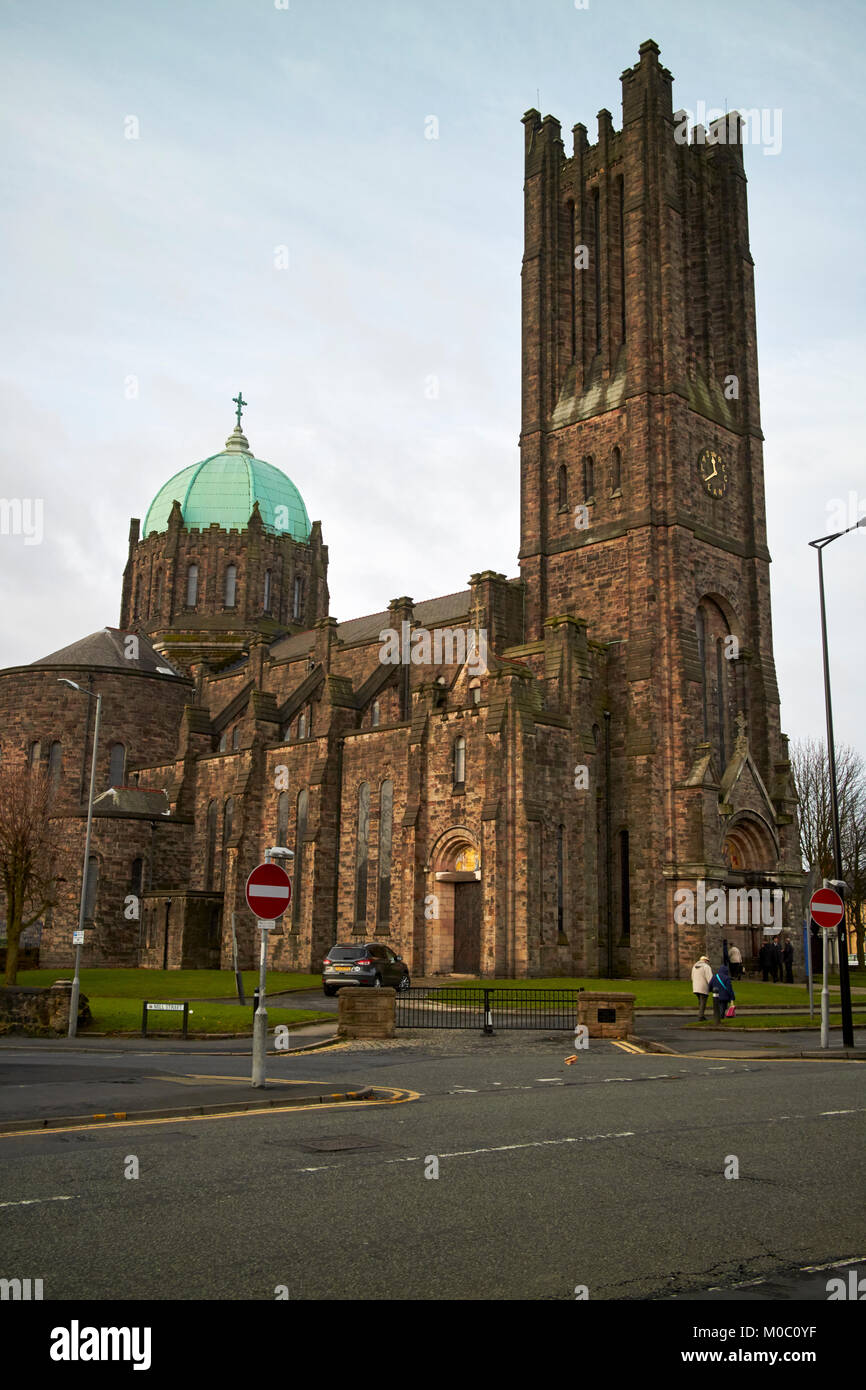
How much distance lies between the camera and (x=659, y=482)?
45.8 meters

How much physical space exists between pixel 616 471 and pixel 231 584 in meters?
32.1

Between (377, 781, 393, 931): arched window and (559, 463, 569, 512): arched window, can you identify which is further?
(559, 463, 569, 512): arched window

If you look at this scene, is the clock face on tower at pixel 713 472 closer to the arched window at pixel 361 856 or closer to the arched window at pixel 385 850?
the arched window at pixel 385 850

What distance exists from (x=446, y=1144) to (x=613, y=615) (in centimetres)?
3716

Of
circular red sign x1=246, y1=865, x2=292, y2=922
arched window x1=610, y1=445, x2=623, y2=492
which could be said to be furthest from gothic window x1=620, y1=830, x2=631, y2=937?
circular red sign x1=246, y1=865, x2=292, y2=922

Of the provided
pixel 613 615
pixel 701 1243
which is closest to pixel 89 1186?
pixel 701 1243

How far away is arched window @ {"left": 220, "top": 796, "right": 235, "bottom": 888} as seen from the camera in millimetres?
53656

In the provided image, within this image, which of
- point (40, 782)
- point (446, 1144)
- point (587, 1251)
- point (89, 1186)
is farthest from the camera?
point (40, 782)

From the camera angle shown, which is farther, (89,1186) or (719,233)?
(719,233)

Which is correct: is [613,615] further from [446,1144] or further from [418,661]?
[446,1144]

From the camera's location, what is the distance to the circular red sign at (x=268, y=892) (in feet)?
46.7

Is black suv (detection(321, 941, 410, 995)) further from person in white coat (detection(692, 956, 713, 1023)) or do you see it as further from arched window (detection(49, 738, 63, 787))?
arched window (detection(49, 738, 63, 787))

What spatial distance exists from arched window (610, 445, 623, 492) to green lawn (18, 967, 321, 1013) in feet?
74.7

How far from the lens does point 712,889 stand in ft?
137
